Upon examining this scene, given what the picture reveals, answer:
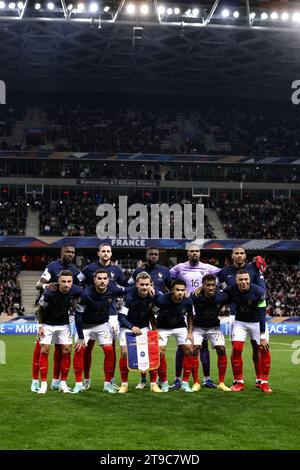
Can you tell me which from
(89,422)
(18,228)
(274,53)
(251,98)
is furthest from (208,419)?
(251,98)

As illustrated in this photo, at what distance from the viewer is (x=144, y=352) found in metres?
11.6

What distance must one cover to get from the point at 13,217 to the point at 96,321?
116 feet

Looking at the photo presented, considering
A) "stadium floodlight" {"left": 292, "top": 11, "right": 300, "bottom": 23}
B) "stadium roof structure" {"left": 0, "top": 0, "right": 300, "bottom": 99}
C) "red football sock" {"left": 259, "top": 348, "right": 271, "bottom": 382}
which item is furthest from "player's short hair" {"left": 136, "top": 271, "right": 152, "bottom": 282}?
"stadium roof structure" {"left": 0, "top": 0, "right": 300, "bottom": 99}

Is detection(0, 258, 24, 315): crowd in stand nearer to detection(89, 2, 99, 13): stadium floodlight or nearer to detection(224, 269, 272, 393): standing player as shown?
detection(89, 2, 99, 13): stadium floodlight

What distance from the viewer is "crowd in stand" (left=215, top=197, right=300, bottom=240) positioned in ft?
155

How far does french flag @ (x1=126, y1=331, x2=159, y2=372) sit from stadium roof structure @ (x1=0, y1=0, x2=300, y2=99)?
89.8 ft

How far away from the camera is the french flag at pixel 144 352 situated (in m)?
11.5

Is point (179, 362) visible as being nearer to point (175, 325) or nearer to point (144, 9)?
point (175, 325)

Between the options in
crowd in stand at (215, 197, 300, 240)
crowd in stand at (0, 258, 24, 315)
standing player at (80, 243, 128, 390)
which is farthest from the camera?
crowd in stand at (215, 197, 300, 240)

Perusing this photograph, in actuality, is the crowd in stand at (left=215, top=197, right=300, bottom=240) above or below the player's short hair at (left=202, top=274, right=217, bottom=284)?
above

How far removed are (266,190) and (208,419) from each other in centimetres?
4311

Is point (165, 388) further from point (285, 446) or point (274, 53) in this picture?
point (274, 53)

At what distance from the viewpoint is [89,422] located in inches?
356

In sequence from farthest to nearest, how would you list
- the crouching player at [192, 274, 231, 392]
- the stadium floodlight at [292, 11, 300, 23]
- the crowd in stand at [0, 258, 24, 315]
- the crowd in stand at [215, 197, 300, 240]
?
the crowd in stand at [215, 197, 300, 240] < the crowd in stand at [0, 258, 24, 315] < the stadium floodlight at [292, 11, 300, 23] < the crouching player at [192, 274, 231, 392]
